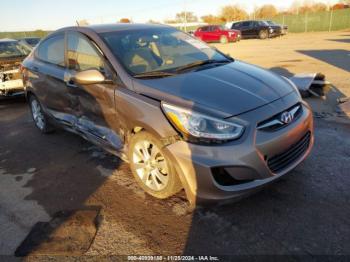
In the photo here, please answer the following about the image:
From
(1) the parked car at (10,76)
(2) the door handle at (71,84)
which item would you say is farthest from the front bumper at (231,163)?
(1) the parked car at (10,76)

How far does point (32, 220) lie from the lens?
3074 millimetres

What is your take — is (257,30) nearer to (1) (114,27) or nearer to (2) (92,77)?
(1) (114,27)

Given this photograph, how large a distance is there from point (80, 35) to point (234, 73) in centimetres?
201

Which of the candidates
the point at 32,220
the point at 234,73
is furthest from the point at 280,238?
the point at 32,220

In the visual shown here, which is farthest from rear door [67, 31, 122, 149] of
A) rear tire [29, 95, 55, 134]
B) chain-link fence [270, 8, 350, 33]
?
chain-link fence [270, 8, 350, 33]

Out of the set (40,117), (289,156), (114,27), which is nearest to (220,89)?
(289,156)

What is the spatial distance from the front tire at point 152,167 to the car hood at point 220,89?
17.8 inches

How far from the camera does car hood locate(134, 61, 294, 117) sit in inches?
109

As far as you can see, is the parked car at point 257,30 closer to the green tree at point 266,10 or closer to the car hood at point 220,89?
the car hood at point 220,89

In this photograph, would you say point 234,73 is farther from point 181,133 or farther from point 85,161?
point 85,161

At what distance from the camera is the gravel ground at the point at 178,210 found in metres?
2.56

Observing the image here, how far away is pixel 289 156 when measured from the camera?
9.48 feet

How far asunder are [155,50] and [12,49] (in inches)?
253

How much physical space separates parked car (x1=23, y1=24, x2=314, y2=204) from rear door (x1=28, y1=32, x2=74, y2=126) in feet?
0.10
